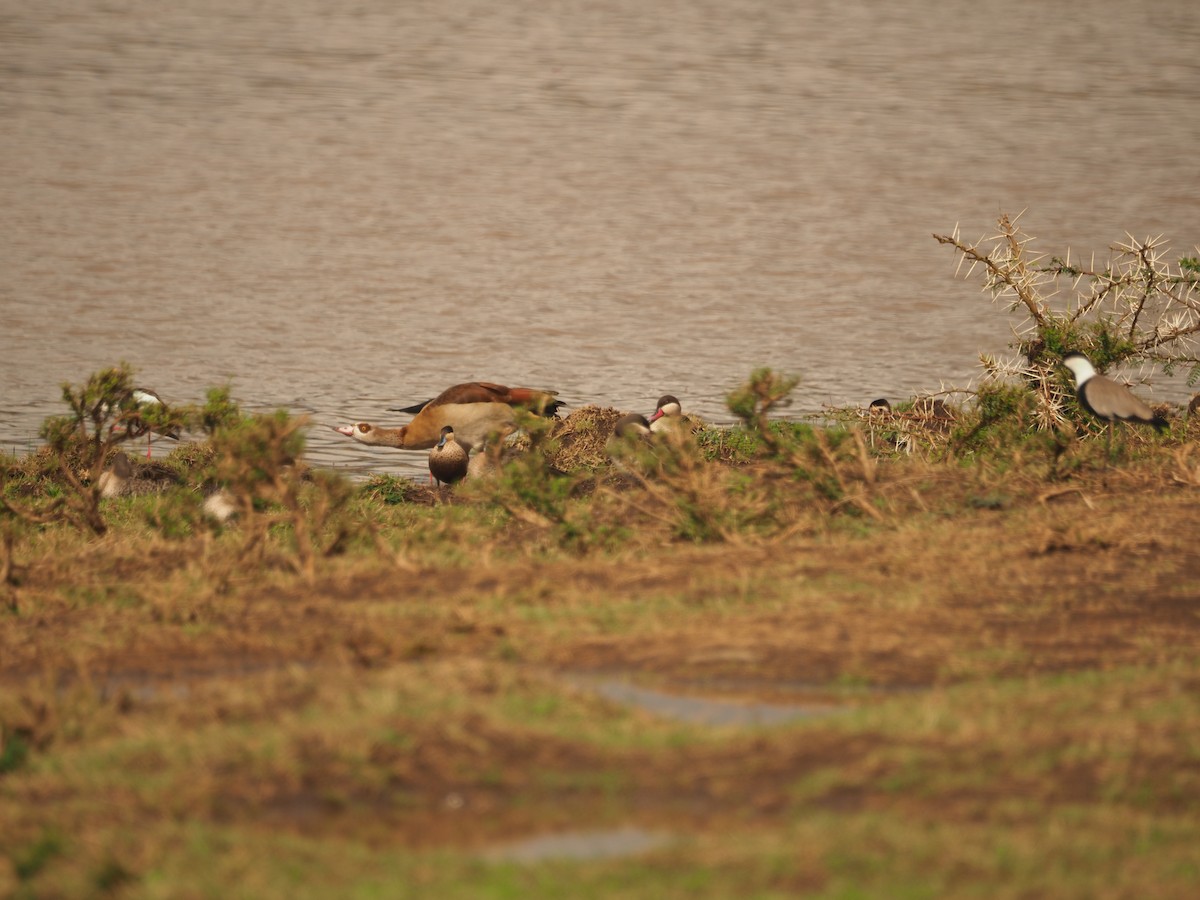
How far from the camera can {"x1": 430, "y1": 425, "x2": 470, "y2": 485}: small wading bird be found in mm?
12242

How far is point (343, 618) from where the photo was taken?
7223mm

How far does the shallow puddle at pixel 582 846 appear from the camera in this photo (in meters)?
4.78

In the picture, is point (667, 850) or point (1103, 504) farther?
point (1103, 504)

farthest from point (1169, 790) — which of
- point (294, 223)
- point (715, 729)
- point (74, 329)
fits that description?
point (294, 223)

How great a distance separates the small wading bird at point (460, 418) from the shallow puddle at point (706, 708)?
6.07 m

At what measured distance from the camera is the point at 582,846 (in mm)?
4863

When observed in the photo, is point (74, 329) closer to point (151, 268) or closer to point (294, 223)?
point (151, 268)

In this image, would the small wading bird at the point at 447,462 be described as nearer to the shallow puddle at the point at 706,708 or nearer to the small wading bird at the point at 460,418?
the small wading bird at the point at 460,418

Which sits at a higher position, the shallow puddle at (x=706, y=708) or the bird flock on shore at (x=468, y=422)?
the bird flock on shore at (x=468, y=422)

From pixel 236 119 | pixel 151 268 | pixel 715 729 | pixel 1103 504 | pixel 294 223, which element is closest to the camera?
pixel 715 729

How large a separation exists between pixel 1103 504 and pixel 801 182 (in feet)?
63.1

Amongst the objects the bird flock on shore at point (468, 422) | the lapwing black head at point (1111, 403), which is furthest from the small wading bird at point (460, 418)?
the lapwing black head at point (1111, 403)

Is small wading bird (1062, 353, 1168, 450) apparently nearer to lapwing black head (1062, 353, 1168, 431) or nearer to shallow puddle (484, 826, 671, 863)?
lapwing black head (1062, 353, 1168, 431)

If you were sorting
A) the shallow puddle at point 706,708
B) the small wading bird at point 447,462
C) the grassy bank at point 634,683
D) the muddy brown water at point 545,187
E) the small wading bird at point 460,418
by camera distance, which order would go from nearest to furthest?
the grassy bank at point 634,683 < the shallow puddle at point 706,708 < the small wading bird at point 447,462 < the small wading bird at point 460,418 < the muddy brown water at point 545,187
